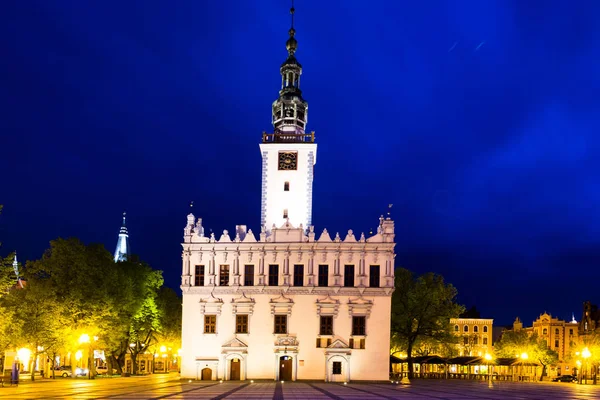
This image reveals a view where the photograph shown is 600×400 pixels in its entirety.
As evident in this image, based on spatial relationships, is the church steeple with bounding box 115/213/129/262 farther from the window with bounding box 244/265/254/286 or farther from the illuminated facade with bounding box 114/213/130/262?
the window with bounding box 244/265/254/286

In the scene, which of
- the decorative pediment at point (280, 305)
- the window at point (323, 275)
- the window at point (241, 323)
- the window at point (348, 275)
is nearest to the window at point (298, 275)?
the window at point (323, 275)

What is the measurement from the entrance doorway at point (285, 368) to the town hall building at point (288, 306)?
3.7 inches

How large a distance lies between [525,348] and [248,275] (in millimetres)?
65411

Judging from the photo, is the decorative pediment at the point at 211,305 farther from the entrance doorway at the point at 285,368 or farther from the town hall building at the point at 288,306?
the entrance doorway at the point at 285,368

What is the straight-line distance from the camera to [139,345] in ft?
254

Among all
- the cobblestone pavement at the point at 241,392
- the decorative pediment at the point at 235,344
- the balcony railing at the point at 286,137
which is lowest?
the cobblestone pavement at the point at 241,392

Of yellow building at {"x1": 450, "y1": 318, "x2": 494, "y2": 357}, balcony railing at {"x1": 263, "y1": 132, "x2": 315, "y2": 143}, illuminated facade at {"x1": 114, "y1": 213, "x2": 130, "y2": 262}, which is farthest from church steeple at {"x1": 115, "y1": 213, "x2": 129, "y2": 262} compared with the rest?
balcony railing at {"x1": 263, "y1": 132, "x2": 315, "y2": 143}

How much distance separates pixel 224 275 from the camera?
209ft

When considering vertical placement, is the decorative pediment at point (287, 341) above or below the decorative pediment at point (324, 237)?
below

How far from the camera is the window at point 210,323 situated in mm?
62688

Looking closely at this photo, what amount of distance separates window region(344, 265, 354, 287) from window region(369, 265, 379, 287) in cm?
178

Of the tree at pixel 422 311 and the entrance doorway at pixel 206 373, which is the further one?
the tree at pixel 422 311

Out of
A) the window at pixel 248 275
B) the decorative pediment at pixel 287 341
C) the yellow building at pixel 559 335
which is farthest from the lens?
the yellow building at pixel 559 335

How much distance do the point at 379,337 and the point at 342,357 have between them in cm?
405
